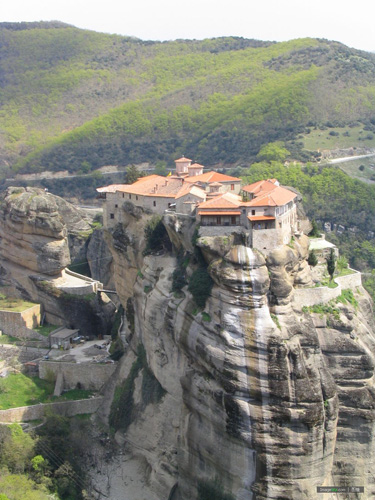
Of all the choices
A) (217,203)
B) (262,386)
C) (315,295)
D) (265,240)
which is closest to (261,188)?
(217,203)

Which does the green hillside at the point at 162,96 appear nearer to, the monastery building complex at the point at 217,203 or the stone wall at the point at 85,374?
the monastery building complex at the point at 217,203

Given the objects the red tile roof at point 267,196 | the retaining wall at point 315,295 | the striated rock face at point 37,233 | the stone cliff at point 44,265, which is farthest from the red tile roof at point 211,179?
the striated rock face at point 37,233

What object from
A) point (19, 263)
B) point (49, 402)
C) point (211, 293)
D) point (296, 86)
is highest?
point (296, 86)

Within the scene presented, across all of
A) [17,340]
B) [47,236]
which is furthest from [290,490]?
[47,236]

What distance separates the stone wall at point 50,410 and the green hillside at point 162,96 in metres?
44.3

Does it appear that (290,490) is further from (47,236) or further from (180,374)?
(47,236)

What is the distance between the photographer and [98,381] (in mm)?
45375

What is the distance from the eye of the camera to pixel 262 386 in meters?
32.2

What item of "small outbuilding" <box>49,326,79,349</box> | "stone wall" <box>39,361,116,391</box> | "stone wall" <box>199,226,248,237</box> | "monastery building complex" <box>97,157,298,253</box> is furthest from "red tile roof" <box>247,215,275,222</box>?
"small outbuilding" <box>49,326,79,349</box>

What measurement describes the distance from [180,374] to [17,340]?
17.3 metres

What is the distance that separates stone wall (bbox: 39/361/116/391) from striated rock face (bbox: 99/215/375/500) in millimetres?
6976

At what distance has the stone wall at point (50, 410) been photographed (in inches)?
1643

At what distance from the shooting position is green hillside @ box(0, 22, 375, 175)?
9025 centimetres

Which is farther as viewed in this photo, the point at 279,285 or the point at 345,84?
the point at 345,84
